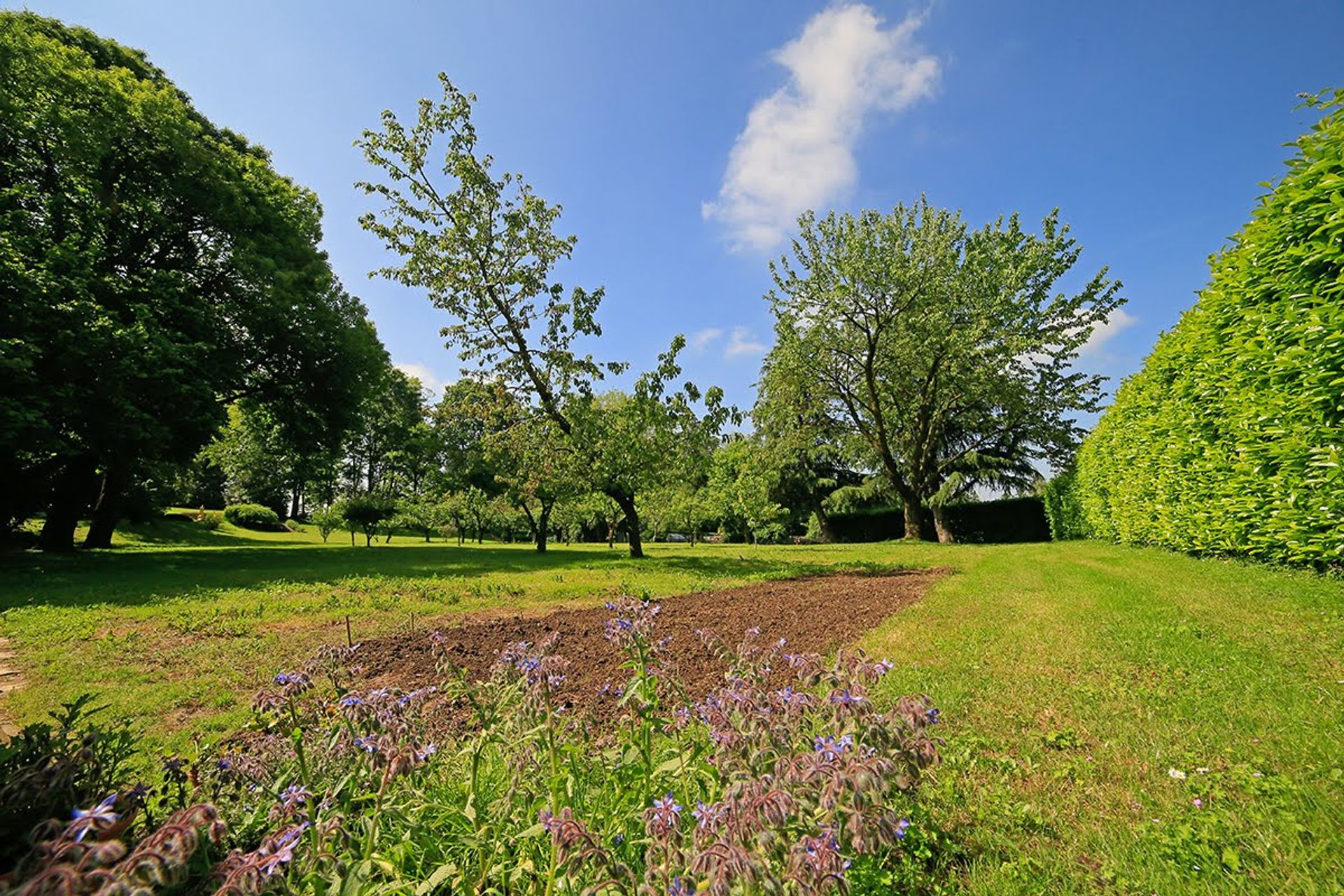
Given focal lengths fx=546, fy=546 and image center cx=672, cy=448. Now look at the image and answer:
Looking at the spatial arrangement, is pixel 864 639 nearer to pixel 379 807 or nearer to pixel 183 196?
pixel 379 807

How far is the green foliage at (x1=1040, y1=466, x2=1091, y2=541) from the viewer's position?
18594 mm

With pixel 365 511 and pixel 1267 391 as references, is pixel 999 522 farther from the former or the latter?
pixel 365 511

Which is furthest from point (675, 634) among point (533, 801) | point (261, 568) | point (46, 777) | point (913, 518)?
point (913, 518)

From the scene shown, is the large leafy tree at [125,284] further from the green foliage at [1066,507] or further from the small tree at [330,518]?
the green foliage at [1066,507]

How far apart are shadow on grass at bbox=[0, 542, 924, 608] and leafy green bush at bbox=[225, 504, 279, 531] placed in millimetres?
16446

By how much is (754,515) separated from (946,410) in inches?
383

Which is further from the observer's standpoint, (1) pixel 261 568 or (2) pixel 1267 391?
(1) pixel 261 568

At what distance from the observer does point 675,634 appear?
6.41 m

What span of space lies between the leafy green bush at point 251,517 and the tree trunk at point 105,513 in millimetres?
15998

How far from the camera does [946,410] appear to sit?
23922mm

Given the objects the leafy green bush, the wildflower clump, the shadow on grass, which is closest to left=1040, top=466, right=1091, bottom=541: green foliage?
the shadow on grass

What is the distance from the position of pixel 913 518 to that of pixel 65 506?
29446 millimetres

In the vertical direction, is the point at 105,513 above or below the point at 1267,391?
below

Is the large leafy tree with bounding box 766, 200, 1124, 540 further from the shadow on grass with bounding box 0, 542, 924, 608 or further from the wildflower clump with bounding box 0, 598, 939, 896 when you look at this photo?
the wildflower clump with bounding box 0, 598, 939, 896
